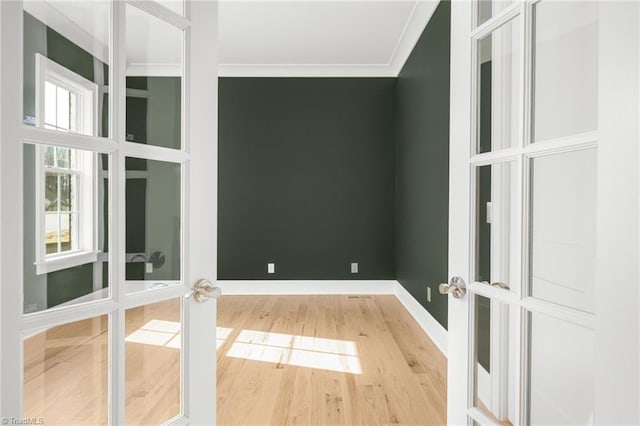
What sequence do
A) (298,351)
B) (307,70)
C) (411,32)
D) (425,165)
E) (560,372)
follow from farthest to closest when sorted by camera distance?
(307,70) < (411,32) < (425,165) < (298,351) < (560,372)

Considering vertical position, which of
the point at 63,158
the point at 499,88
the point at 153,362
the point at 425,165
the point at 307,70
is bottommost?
the point at 153,362

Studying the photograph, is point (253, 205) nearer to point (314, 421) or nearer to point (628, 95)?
point (314, 421)

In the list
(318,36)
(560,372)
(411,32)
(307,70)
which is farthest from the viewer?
(307,70)

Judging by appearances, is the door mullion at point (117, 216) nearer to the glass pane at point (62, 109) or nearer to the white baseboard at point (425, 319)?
the glass pane at point (62, 109)

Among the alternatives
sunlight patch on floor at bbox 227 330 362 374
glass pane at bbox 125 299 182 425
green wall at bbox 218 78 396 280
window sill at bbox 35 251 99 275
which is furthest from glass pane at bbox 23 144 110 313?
green wall at bbox 218 78 396 280

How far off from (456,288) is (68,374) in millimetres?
1034

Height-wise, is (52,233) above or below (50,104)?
below

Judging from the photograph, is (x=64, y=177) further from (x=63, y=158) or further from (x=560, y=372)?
(x=560, y=372)

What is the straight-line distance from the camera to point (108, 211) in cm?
99

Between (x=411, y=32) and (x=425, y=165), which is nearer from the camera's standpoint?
(x=425, y=165)

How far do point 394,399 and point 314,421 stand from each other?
0.54 meters

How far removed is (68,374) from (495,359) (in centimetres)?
103

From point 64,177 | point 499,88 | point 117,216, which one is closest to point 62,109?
point 64,177

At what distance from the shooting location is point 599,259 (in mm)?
730
